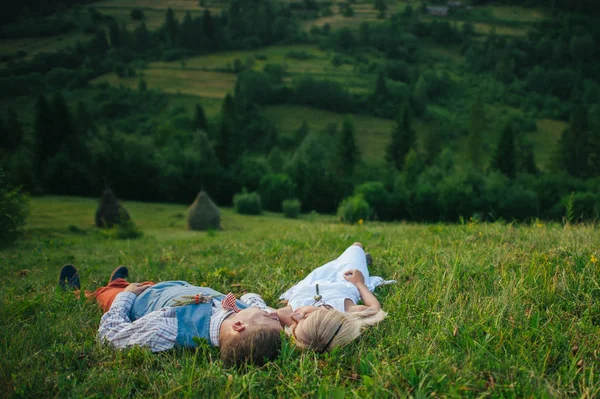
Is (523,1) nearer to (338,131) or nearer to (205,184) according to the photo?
(338,131)

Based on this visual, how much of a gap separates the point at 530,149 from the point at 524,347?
3323 inches

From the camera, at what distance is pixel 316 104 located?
343 ft

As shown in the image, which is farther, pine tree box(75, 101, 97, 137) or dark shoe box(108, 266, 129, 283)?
pine tree box(75, 101, 97, 137)

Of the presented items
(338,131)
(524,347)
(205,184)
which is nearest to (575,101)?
(338,131)

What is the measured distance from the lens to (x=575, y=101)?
356 feet

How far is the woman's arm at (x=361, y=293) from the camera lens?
175 inches

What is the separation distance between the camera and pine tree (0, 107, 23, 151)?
63188 mm

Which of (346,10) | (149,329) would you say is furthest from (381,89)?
(149,329)

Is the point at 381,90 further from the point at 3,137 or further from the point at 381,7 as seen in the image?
the point at 3,137

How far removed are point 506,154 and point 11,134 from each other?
77845mm

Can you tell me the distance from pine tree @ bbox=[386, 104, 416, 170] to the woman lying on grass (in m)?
80.3

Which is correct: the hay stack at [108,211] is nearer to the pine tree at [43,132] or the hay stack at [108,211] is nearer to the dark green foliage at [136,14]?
the pine tree at [43,132]

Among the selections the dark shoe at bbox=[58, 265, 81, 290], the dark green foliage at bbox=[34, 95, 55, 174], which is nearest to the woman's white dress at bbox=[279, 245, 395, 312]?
the dark shoe at bbox=[58, 265, 81, 290]

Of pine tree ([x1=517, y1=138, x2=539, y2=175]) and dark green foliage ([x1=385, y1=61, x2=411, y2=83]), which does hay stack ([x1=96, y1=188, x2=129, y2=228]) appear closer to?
pine tree ([x1=517, y1=138, x2=539, y2=175])
